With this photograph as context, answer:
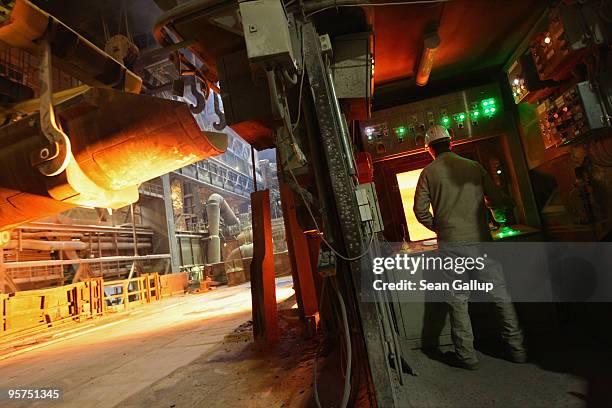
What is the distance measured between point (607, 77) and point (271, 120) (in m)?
2.86

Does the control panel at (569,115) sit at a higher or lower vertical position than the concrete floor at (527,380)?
higher

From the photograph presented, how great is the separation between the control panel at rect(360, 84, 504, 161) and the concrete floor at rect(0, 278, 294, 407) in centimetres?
382

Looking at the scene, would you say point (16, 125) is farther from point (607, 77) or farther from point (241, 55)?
point (607, 77)

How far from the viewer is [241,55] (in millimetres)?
2865

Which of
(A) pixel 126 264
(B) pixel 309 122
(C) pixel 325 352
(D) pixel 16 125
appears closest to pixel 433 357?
(C) pixel 325 352

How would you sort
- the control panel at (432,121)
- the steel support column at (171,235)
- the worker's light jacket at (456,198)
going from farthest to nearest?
the steel support column at (171,235) → the control panel at (432,121) → the worker's light jacket at (456,198)

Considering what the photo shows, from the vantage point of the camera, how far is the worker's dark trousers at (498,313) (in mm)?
2484

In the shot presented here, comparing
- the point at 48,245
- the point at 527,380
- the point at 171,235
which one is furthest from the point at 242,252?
the point at 527,380

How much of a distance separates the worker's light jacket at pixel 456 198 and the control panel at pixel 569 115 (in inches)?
30.9

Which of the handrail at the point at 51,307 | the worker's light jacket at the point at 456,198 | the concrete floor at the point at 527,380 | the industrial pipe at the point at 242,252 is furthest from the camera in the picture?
the industrial pipe at the point at 242,252

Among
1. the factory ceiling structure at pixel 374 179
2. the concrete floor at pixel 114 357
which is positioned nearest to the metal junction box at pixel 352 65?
the factory ceiling structure at pixel 374 179

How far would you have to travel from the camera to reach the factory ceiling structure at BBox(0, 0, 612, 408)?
223 centimetres

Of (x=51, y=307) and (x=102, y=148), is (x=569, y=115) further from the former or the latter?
(x=51, y=307)

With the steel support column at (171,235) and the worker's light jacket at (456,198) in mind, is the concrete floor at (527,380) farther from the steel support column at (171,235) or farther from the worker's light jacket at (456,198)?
the steel support column at (171,235)
